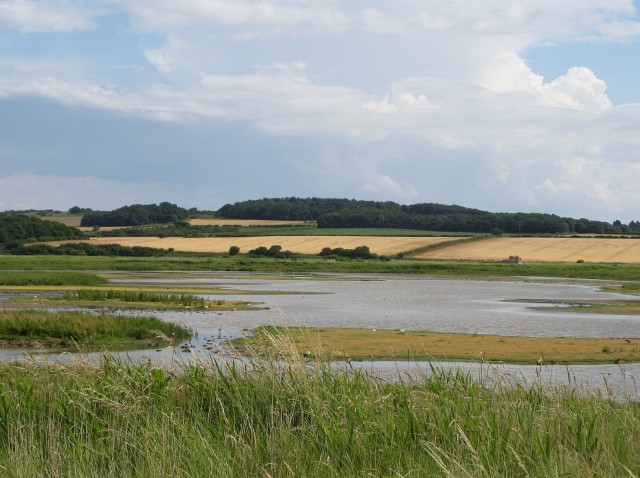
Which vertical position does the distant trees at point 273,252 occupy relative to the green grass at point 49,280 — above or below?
above

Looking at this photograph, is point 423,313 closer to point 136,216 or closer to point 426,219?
point 426,219

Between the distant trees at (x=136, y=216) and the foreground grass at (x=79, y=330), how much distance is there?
14381cm

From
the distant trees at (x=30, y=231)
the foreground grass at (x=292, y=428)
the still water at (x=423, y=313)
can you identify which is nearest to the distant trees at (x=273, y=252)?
the distant trees at (x=30, y=231)

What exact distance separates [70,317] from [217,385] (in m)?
20.8

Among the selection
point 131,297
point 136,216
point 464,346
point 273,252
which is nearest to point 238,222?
point 136,216

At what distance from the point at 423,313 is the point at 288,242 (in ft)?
269

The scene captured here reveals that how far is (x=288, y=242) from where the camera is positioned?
123 m

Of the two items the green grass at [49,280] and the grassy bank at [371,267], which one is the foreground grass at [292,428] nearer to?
the green grass at [49,280]

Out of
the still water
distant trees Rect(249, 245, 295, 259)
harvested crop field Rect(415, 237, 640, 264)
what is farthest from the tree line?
the still water

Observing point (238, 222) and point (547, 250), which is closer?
point (547, 250)

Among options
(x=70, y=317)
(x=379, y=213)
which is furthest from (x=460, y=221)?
(x=70, y=317)

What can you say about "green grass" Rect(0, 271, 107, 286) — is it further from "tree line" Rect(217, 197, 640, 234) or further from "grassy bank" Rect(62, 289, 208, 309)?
"tree line" Rect(217, 197, 640, 234)

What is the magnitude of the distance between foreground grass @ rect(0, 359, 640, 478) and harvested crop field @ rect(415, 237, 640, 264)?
93.0m

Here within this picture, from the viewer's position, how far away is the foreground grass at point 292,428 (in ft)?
27.0
